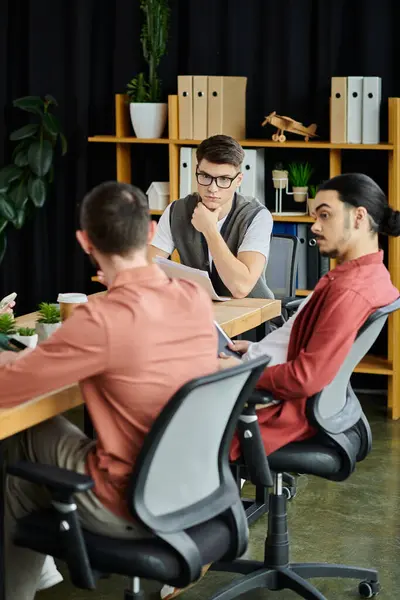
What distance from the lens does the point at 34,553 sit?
2.68m

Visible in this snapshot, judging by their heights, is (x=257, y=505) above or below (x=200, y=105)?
below

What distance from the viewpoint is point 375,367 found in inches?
216

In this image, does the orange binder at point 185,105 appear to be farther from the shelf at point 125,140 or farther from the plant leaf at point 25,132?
the plant leaf at point 25,132

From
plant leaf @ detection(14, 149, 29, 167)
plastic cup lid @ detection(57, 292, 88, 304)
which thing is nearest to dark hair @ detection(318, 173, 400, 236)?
plastic cup lid @ detection(57, 292, 88, 304)

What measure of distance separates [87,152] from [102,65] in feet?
1.64

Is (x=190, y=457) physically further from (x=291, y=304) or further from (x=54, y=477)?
(x=291, y=304)

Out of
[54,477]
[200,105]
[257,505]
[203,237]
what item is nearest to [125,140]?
[200,105]

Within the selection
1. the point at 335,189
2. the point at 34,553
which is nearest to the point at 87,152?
the point at 335,189

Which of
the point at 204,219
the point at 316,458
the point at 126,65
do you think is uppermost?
the point at 126,65

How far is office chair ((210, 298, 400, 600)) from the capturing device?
2896mm

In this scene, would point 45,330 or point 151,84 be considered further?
point 151,84

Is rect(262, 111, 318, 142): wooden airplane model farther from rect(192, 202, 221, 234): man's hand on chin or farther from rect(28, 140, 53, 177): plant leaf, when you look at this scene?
rect(192, 202, 221, 234): man's hand on chin

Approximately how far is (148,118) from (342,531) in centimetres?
260

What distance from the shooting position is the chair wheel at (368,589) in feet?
10.8
